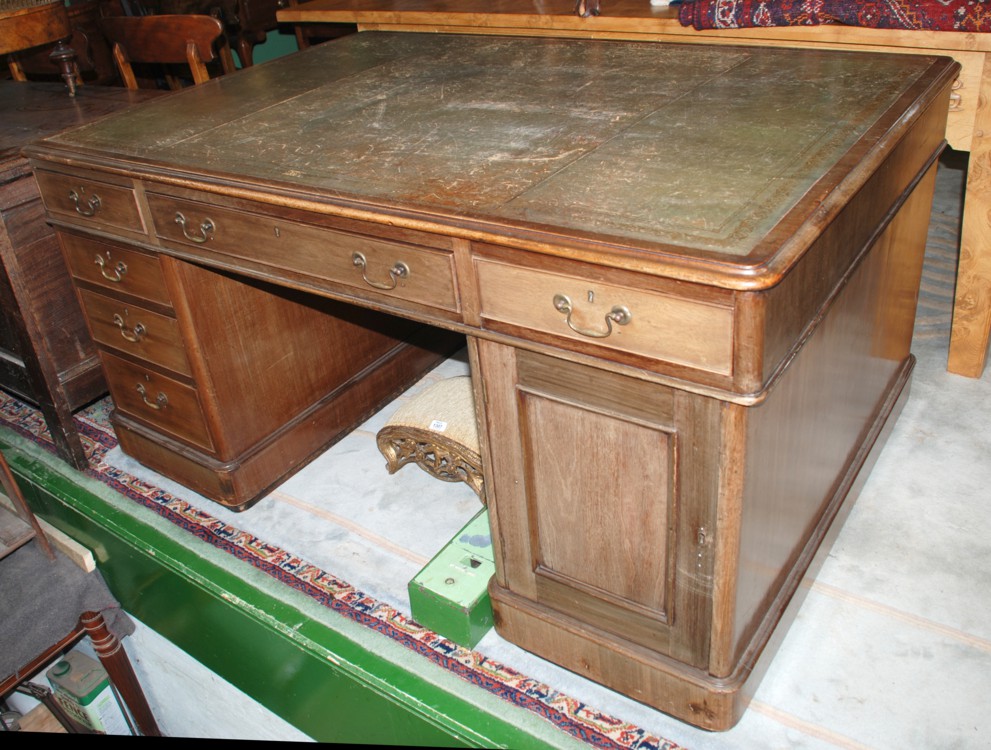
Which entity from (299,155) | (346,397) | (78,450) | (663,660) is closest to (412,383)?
(346,397)

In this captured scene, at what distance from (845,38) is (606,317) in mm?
1295

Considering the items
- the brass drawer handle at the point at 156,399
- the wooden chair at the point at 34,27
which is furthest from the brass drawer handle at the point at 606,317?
the wooden chair at the point at 34,27

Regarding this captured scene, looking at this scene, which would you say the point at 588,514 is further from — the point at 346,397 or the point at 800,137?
the point at 346,397

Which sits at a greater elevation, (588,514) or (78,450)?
(588,514)

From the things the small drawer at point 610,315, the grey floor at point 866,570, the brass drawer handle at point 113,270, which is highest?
the small drawer at point 610,315

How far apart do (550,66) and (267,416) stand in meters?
1.06

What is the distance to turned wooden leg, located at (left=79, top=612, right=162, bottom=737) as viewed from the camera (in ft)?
7.44

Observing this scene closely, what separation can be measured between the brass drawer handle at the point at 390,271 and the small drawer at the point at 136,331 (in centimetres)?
67

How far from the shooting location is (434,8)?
9.47ft

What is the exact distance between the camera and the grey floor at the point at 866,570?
1601mm

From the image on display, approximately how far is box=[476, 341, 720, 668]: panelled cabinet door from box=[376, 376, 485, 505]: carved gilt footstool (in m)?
0.51

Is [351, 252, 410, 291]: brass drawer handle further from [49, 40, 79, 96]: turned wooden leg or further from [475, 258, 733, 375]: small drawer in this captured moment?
[49, 40, 79, 96]: turned wooden leg

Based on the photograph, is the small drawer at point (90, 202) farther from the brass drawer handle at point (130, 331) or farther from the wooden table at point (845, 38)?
the wooden table at point (845, 38)

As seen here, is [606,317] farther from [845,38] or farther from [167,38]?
[167,38]
